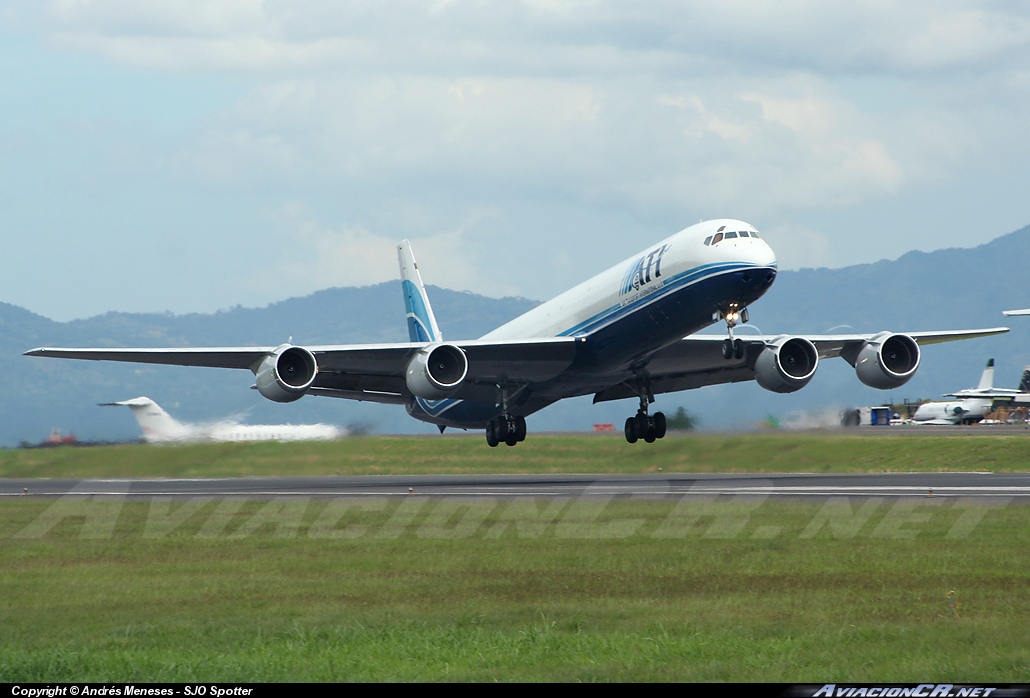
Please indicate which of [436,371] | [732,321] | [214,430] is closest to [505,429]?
[436,371]

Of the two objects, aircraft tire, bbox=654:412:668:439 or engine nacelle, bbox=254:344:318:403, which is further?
aircraft tire, bbox=654:412:668:439

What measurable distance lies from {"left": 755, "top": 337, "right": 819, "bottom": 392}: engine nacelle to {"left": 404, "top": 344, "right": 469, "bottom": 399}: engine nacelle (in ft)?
33.2

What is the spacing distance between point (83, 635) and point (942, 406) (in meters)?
96.4

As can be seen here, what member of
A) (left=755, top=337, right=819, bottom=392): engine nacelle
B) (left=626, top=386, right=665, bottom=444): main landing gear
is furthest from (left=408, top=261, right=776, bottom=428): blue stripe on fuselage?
(left=755, top=337, right=819, bottom=392): engine nacelle

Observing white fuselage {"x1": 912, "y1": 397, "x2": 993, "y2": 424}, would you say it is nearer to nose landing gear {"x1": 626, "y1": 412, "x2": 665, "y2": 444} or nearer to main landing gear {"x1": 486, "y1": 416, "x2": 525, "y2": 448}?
nose landing gear {"x1": 626, "y1": 412, "x2": 665, "y2": 444}

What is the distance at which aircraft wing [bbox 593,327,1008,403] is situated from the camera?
42.6m

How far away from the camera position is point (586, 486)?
129ft

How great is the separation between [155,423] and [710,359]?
24.0 meters

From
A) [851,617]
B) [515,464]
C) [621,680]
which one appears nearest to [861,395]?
[515,464]

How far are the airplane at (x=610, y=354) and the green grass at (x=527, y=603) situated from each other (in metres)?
10.6

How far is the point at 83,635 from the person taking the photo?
14266mm

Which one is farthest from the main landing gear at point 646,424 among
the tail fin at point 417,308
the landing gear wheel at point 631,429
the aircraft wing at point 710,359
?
the tail fin at point 417,308

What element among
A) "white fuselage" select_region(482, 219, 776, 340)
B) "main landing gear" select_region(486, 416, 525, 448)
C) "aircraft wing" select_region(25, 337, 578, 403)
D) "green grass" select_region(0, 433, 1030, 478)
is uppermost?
"white fuselage" select_region(482, 219, 776, 340)

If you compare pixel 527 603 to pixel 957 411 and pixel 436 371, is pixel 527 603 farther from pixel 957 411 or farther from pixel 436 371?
pixel 957 411
